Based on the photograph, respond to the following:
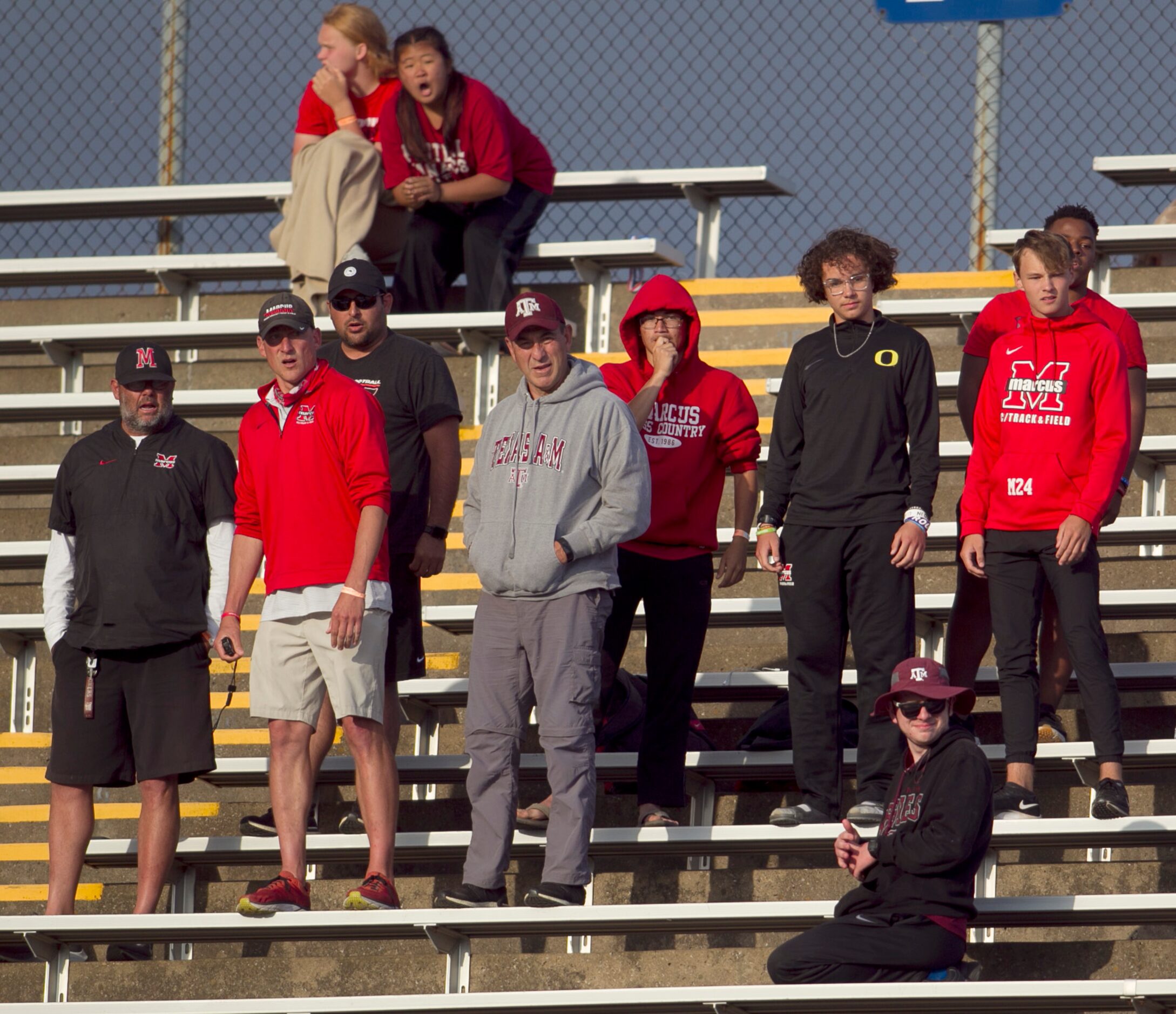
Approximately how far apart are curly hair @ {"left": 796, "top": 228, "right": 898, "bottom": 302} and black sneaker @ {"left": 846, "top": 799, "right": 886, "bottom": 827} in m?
1.23

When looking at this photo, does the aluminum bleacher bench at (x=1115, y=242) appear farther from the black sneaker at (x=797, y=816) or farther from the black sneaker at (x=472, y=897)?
the black sneaker at (x=472, y=897)

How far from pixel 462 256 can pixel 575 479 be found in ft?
8.34

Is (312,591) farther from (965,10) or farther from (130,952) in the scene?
(965,10)

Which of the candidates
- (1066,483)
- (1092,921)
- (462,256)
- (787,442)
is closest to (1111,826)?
(1092,921)

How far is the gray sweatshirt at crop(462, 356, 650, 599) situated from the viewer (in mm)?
4438

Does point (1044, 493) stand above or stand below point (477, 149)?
below

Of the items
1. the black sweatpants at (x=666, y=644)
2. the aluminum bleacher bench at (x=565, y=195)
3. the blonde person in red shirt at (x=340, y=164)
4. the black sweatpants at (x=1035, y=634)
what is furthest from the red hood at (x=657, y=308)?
the aluminum bleacher bench at (x=565, y=195)

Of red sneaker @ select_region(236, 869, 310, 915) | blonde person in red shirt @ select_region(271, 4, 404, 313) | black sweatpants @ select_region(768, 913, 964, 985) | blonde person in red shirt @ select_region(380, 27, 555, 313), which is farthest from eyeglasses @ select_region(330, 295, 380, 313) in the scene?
black sweatpants @ select_region(768, 913, 964, 985)

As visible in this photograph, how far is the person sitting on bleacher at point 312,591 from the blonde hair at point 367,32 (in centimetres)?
251

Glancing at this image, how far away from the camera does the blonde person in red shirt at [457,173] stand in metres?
6.48

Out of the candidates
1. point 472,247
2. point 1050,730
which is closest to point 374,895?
point 1050,730

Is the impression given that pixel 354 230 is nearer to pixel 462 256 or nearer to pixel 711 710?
pixel 462 256

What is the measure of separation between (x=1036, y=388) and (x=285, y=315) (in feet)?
5.73

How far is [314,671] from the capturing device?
4.60m
